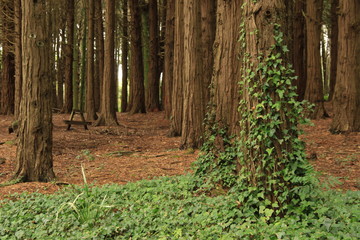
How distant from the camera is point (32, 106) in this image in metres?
7.00

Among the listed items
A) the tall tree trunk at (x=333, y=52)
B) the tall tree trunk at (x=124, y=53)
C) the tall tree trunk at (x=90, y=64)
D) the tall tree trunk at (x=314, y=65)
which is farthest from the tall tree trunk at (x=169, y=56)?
the tall tree trunk at (x=333, y=52)

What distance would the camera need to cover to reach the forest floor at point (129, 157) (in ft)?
23.7

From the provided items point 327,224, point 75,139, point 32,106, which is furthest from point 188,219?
point 75,139

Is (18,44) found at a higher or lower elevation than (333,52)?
lower

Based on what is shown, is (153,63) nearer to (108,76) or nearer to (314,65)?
(108,76)

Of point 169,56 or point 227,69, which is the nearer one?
point 227,69

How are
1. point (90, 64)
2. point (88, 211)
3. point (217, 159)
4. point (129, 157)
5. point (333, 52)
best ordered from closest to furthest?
point (88, 211) < point (217, 159) < point (129, 157) < point (90, 64) < point (333, 52)

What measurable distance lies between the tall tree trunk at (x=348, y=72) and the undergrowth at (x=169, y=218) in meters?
5.25

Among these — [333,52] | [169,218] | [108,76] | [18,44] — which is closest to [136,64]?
[108,76]

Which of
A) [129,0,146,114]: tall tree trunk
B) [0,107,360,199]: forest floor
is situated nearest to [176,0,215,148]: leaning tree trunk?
[0,107,360,199]: forest floor

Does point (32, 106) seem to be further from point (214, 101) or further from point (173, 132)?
point (173, 132)

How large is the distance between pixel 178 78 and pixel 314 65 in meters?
5.13

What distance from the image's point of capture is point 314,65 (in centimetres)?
1314

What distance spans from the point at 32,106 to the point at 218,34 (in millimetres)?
3880
